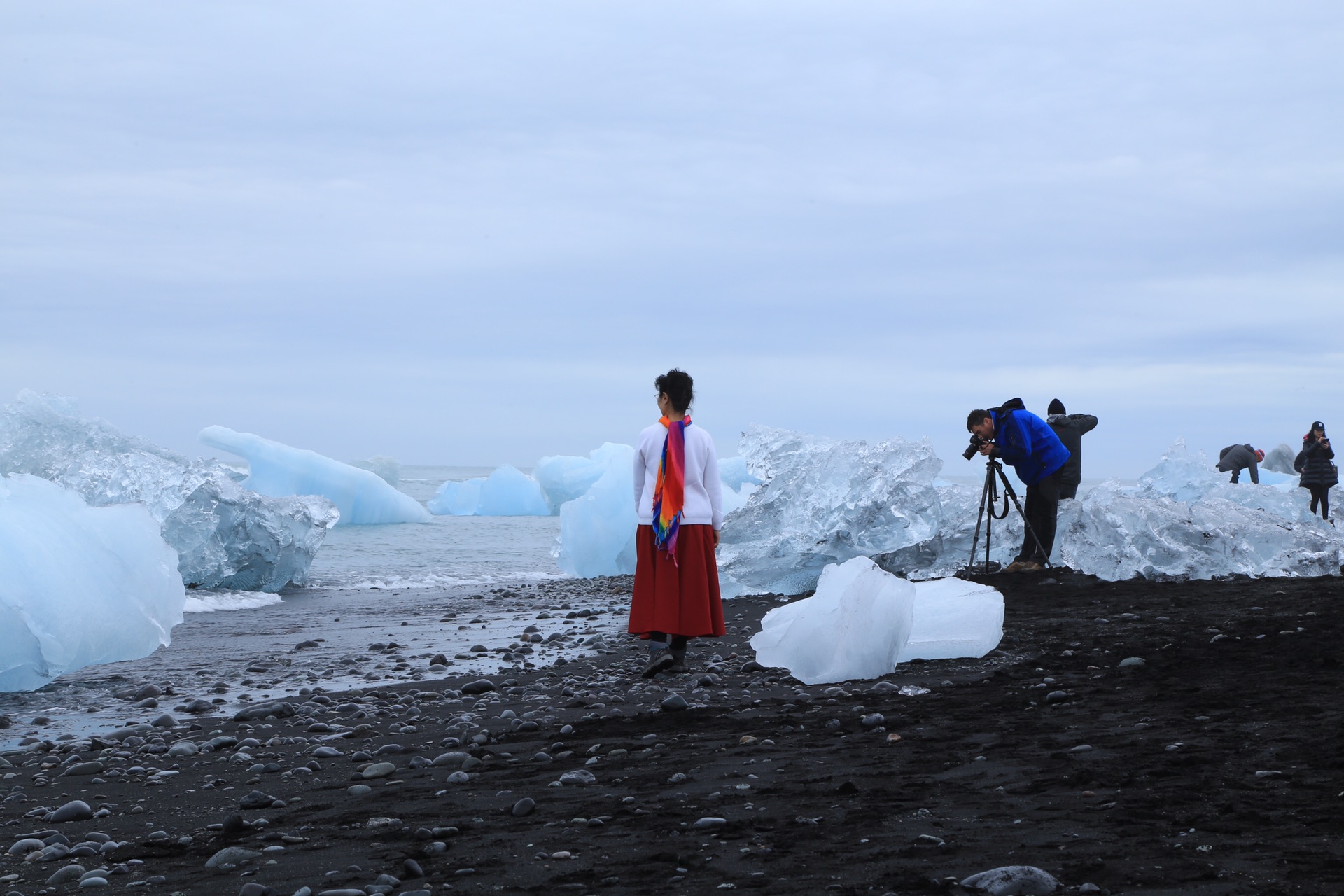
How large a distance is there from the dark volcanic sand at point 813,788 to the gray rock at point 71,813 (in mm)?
75

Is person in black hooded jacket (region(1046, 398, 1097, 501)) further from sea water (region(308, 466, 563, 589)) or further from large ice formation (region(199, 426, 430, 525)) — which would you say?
large ice formation (region(199, 426, 430, 525))

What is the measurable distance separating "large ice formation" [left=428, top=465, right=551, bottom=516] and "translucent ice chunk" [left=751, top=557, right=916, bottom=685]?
3010 centimetres

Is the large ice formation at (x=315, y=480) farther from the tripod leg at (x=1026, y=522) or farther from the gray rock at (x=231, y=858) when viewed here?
the gray rock at (x=231, y=858)

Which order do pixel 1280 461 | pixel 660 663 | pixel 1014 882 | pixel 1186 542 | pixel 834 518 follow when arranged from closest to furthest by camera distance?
1. pixel 1014 882
2. pixel 660 663
3. pixel 1186 542
4. pixel 834 518
5. pixel 1280 461

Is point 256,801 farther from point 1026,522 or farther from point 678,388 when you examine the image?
point 1026,522

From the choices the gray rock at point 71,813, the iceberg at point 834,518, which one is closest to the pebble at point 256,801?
the gray rock at point 71,813

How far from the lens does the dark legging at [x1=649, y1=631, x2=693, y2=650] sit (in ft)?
20.7

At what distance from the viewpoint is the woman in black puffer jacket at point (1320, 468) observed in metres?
16.3

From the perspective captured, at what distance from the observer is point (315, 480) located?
25.0 m

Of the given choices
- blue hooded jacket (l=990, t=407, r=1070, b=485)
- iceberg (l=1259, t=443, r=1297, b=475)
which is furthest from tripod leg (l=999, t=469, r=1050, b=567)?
iceberg (l=1259, t=443, r=1297, b=475)

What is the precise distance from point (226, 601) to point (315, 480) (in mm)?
11986

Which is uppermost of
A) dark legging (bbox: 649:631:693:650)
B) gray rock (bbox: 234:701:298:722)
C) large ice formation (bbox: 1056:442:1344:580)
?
large ice formation (bbox: 1056:442:1344:580)

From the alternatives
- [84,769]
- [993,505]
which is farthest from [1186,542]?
[84,769]

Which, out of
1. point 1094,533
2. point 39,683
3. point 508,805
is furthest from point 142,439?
point 508,805
